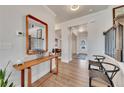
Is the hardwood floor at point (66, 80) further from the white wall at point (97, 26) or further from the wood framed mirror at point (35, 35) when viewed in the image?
the white wall at point (97, 26)

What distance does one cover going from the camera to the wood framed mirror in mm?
2487

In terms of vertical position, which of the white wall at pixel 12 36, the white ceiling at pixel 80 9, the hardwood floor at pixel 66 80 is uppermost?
the white ceiling at pixel 80 9

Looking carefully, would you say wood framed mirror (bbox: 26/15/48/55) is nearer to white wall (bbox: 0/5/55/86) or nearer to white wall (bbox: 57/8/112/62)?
white wall (bbox: 0/5/55/86)

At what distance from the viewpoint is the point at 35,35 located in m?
2.83

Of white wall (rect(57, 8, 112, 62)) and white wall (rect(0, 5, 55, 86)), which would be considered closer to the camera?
white wall (rect(0, 5, 55, 86))

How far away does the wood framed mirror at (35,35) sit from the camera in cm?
249

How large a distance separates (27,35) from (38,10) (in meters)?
A: 1.10

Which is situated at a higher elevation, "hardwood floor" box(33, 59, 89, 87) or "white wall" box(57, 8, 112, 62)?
"white wall" box(57, 8, 112, 62)

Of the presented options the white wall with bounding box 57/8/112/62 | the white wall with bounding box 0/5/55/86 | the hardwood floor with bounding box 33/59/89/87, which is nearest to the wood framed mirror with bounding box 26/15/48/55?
the white wall with bounding box 0/5/55/86

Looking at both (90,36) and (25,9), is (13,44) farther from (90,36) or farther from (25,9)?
(90,36)

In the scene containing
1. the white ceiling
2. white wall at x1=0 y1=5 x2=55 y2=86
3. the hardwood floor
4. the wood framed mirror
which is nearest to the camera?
white wall at x1=0 y1=5 x2=55 y2=86

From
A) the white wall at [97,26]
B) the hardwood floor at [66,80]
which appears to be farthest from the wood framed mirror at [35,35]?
the white wall at [97,26]

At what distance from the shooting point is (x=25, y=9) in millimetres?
2414
